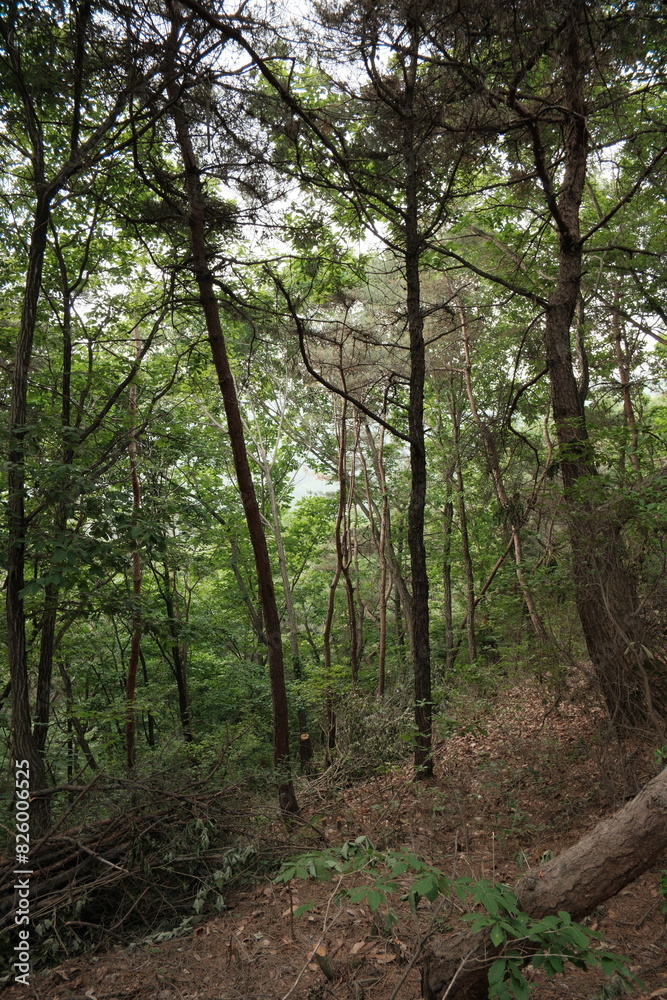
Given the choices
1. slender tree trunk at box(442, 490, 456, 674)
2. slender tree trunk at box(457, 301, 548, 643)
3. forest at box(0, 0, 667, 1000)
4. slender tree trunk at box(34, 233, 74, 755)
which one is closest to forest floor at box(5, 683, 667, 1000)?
forest at box(0, 0, 667, 1000)

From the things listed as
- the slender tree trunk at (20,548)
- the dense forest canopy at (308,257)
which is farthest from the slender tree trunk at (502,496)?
the slender tree trunk at (20,548)

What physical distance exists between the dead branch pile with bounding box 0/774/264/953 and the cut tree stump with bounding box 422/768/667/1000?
9.24ft

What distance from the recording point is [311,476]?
17.4 metres

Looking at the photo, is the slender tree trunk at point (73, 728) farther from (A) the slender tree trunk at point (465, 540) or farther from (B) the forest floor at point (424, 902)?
(A) the slender tree trunk at point (465, 540)

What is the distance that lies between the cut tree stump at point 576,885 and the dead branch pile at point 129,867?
282cm

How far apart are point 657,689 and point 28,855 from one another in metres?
5.68

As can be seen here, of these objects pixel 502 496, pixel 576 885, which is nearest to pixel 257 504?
pixel 576 885

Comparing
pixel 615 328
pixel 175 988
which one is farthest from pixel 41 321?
pixel 615 328

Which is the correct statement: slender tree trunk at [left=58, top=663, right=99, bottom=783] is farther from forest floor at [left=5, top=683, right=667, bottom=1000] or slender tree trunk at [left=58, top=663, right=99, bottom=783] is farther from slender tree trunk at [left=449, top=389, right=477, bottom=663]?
slender tree trunk at [left=449, top=389, right=477, bottom=663]

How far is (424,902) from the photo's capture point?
4.11 metres

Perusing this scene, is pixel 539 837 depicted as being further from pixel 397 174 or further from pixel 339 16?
pixel 339 16

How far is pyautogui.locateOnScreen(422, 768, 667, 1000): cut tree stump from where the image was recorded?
284 centimetres

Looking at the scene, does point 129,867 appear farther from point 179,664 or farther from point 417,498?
point 179,664

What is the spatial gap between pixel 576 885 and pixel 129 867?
408 cm
